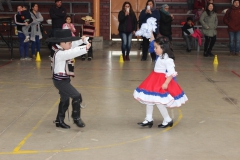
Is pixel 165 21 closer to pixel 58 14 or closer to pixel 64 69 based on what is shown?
pixel 58 14

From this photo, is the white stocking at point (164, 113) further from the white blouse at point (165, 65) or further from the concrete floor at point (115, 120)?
the white blouse at point (165, 65)

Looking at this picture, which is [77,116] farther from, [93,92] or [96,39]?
[96,39]

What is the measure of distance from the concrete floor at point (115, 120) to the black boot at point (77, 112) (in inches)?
4.8

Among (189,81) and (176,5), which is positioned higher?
(176,5)

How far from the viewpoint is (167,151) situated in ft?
22.6

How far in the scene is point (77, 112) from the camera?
8.05 m

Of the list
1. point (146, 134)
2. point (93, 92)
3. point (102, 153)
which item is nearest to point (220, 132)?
point (146, 134)

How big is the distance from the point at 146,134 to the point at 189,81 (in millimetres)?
5186

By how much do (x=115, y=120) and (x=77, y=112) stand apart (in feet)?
2.95

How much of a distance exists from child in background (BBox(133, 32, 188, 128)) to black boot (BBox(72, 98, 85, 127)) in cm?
96

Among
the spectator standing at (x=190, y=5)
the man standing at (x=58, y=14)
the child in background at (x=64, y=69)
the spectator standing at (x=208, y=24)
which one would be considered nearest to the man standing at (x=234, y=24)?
the spectator standing at (x=208, y=24)

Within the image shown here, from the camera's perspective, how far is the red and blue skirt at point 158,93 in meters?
7.85

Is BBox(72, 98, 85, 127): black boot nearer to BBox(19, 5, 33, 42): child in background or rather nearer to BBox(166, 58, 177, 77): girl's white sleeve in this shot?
BBox(166, 58, 177, 77): girl's white sleeve

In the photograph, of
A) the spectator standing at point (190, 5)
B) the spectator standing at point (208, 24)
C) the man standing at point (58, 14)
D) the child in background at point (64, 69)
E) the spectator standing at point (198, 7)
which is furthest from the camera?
the spectator standing at point (190, 5)
